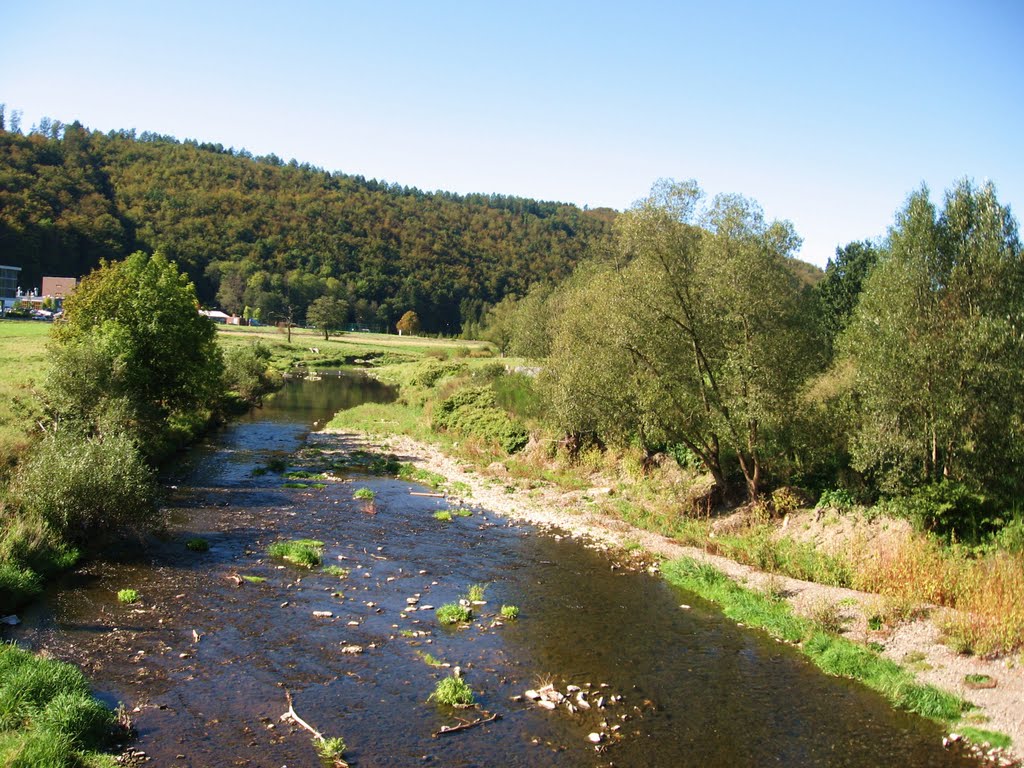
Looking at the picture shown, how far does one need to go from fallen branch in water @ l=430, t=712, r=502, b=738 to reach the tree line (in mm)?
15560

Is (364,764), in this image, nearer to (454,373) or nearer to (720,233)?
(720,233)

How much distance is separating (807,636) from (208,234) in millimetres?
193708

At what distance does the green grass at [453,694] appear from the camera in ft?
47.5

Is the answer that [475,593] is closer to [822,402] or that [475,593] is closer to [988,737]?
[988,737]

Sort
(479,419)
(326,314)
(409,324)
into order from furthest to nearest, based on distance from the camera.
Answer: (409,324)
(326,314)
(479,419)

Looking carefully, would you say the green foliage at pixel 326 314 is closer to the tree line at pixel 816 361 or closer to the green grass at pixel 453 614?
the tree line at pixel 816 361

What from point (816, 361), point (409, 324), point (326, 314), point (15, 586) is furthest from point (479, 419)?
point (409, 324)

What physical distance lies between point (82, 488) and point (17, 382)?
2104 centimetres

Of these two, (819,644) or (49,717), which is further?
(819,644)

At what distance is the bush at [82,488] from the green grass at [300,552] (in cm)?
443

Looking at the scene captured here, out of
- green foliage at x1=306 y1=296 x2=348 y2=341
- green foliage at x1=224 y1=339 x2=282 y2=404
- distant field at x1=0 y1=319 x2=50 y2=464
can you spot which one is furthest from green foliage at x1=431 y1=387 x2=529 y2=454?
green foliage at x1=306 y1=296 x2=348 y2=341

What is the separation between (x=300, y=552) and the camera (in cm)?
2355

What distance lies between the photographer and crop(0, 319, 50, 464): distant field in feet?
87.6

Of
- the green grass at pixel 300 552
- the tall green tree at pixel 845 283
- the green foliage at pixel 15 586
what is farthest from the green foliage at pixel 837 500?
the tall green tree at pixel 845 283
